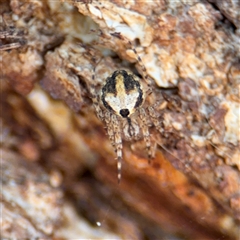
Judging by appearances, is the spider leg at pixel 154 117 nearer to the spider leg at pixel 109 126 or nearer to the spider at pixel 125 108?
the spider at pixel 125 108

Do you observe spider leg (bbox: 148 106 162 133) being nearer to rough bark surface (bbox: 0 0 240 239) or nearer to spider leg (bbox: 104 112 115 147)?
rough bark surface (bbox: 0 0 240 239)

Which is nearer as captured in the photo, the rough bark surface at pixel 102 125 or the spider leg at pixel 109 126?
the rough bark surface at pixel 102 125

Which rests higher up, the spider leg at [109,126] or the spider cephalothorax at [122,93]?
the spider cephalothorax at [122,93]

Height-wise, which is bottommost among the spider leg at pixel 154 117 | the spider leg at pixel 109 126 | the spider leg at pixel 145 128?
the spider leg at pixel 109 126

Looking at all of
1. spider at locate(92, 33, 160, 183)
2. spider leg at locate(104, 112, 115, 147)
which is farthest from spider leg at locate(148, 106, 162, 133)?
spider leg at locate(104, 112, 115, 147)

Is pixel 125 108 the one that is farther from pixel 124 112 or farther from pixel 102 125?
pixel 102 125

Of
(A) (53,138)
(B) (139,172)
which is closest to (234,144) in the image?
(B) (139,172)

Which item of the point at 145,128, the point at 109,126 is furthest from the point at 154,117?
the point at 109,126

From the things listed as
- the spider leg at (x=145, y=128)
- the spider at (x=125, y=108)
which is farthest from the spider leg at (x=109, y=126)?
the spider leg at (x=145, y=128)

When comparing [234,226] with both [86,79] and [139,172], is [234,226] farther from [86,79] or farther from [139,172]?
[86,79]
